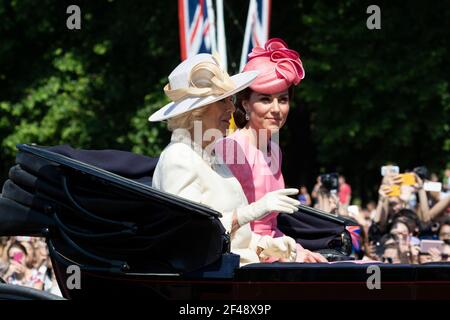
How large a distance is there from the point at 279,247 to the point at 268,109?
833 mm

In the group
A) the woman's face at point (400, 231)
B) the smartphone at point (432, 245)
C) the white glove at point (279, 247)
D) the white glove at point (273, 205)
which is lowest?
the white glove at point (279, 247)

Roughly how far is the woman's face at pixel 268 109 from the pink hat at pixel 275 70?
52mm

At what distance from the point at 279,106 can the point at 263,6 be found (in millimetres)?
5558

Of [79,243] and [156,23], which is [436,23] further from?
[79,243]

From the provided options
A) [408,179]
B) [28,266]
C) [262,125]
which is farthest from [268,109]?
[408,179]

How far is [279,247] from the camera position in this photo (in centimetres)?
519

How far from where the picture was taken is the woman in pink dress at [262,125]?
18.4 feet

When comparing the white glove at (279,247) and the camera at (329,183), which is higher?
the camera at (329,183)

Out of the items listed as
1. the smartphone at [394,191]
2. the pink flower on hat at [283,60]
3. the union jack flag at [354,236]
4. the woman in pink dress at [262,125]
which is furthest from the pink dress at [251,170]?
the smartphone at [394,191]

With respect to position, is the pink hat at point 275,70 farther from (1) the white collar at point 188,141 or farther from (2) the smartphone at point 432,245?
(2) the smartphone at point 432,245

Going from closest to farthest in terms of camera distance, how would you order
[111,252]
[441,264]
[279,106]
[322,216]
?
[441,264]
[111,252]
[279,106]
[322,216]

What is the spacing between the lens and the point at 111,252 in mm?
4953

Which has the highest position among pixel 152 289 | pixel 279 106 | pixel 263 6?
pixel 263 6

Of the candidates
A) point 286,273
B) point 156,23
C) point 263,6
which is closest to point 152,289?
point 286,273
